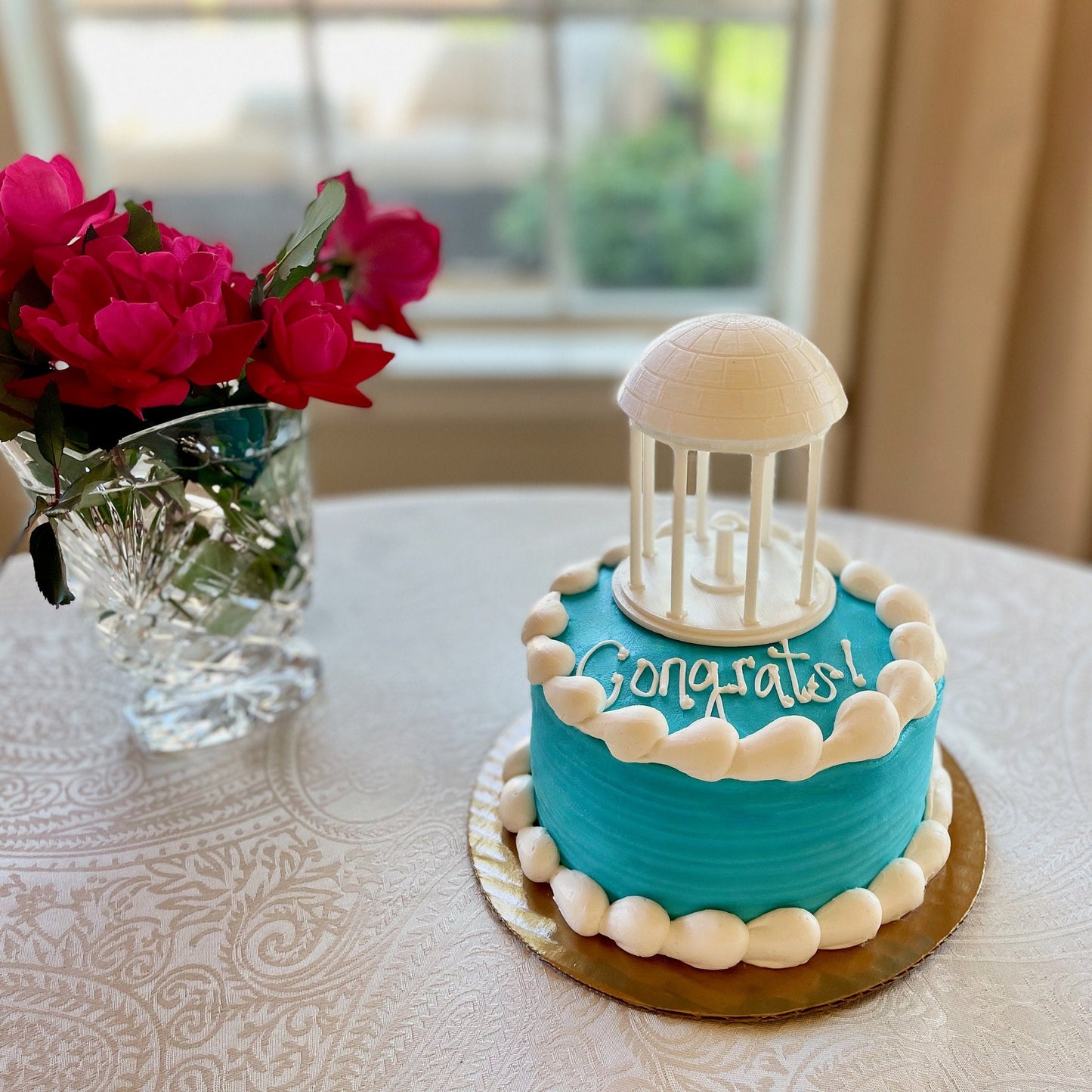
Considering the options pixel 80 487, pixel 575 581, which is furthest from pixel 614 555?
pixel 80 487

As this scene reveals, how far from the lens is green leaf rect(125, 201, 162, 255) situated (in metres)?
0.79

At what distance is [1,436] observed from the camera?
0.77m

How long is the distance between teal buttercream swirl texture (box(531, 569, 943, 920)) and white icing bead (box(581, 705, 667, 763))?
0.05 ft

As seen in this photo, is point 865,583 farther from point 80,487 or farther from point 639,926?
point 80,487

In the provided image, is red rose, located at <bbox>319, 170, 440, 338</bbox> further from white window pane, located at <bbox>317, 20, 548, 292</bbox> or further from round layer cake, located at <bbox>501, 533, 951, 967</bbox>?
white window pane, located at <bbox>317, 20, 548, 292</bbox>

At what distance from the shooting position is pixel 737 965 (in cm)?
75

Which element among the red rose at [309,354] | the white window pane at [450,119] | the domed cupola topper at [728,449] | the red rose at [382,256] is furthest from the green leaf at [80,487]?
the white window pane at [450,119]

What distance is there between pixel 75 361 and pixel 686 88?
1432 millimetres

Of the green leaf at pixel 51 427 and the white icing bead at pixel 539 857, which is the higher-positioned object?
the green leaf at pixel 51 427

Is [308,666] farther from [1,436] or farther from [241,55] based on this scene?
[241,55]

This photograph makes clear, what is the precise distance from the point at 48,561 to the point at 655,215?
1.44 meters

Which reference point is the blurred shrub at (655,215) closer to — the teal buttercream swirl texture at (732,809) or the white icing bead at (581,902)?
the teal buttercream swirl texture at (732,809)

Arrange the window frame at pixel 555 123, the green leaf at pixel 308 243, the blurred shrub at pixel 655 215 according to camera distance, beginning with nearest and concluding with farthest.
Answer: the green leaf at pixel 308 243 → the window frame at pixel 555 123 → the blurred shrub at pixel 655 215

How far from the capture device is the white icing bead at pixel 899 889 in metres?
0.78
